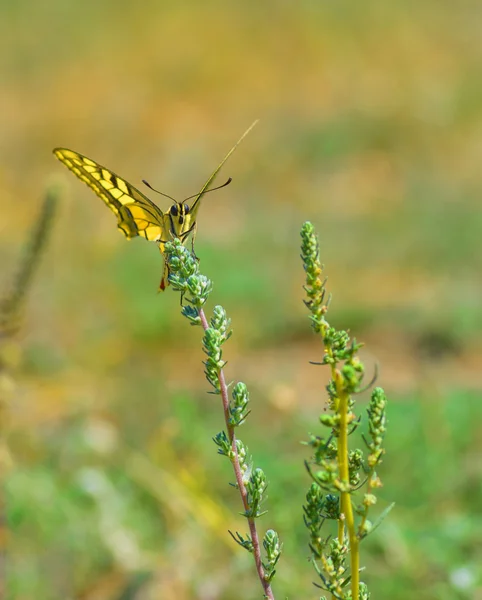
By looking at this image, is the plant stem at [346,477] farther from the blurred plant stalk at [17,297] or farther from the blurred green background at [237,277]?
the blurred green background at [237,277]

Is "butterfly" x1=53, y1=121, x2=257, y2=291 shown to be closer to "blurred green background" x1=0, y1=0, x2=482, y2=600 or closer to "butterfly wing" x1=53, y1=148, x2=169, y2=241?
"butterfly wing" x1=53, y1=148, x2=169, y2=241

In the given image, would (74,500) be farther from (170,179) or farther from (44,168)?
(44,168)

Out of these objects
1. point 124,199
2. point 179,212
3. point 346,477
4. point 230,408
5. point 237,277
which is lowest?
point 346,477

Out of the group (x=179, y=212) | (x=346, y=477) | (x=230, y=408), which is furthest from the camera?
(x=179, y=212)

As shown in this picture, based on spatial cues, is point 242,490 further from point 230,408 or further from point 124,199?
point 124,199

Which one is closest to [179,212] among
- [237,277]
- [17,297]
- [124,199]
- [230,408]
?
[124,199]

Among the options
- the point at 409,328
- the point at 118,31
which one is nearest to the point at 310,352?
the point at 409,328

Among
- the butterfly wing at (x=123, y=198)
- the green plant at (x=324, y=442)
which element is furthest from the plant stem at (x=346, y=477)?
the butterfly wing at (x=123, y=198)
